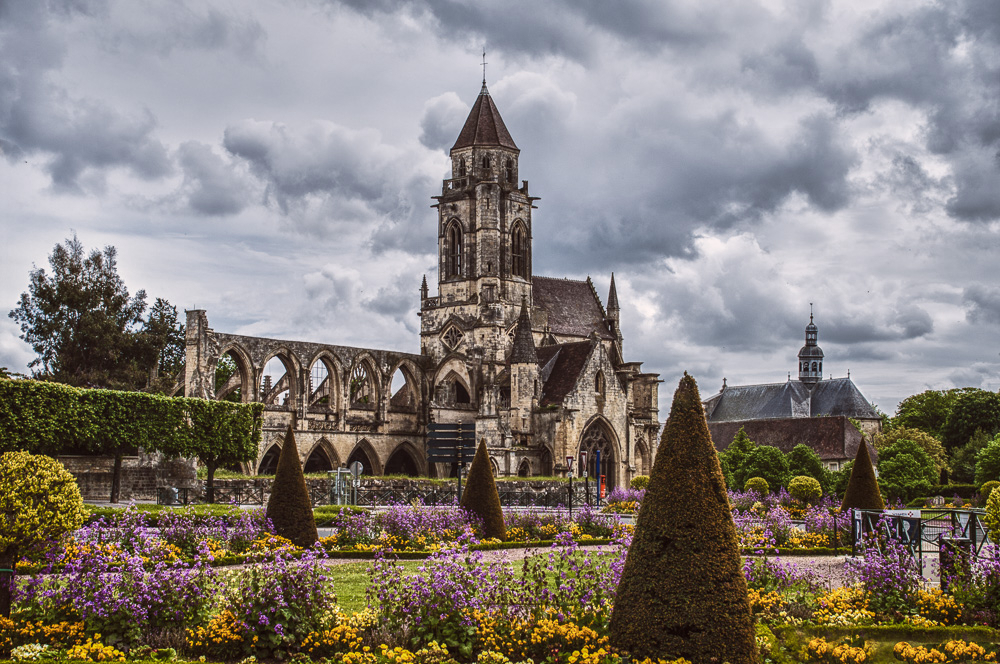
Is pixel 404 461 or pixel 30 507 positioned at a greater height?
pixel 404 461

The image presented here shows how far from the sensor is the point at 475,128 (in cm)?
5481


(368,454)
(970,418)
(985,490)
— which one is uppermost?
(970,418)

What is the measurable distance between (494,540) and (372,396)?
96.5 feet

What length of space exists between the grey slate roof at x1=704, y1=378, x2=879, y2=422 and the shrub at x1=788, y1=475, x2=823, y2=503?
4933 centimetres

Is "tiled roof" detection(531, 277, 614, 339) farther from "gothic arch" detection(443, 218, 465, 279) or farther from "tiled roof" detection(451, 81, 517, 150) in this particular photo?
"tiled roof" detection(451, 81, 517, 150)

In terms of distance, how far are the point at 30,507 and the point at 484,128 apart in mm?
45577

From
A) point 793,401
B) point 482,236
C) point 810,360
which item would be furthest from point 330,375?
point 810,360

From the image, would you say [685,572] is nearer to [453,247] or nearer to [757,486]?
[757,486]

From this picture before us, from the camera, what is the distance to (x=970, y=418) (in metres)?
63.7

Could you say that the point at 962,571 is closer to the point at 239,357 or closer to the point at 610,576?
the point at 610,576

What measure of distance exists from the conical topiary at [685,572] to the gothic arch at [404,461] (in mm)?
40494

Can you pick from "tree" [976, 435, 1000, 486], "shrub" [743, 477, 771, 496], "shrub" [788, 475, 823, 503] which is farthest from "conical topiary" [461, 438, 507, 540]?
"tree" [976, 435, 1000, 486]

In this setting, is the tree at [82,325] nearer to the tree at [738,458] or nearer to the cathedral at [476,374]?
the cathedral at [476,374]

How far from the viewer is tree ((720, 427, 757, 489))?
46031mm
